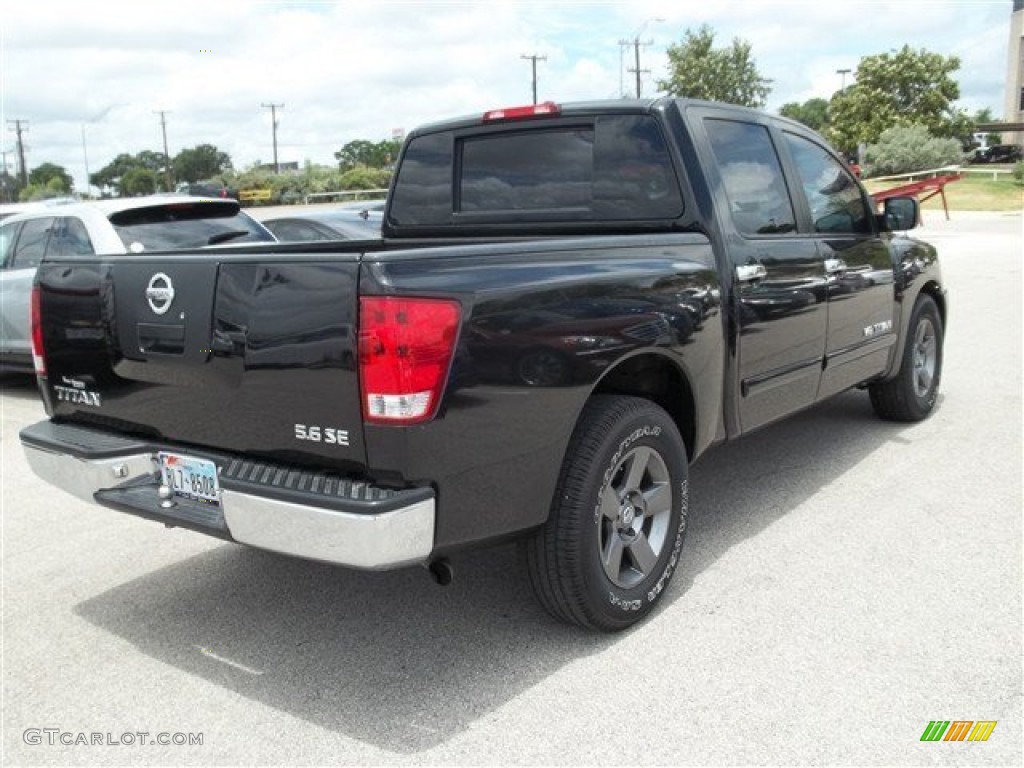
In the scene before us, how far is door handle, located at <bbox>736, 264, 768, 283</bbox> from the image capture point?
3900mm

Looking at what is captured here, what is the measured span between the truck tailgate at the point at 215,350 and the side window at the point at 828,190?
3052 millimetres

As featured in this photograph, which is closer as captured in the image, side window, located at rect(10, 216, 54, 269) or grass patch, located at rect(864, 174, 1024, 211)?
side window, located at rect(10, 216, 54, 269)

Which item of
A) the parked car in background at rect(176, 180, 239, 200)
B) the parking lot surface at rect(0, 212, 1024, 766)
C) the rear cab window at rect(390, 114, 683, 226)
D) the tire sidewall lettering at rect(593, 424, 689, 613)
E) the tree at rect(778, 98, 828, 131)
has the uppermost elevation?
the tree at rect(778, 98, 828, 131)

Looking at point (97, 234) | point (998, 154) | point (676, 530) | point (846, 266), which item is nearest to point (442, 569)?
point (676, 530)

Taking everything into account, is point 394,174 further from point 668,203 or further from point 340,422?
point 340,422

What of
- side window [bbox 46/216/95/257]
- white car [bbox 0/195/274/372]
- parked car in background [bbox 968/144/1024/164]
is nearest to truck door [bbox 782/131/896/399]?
white car [bbox 0/195/274/372]

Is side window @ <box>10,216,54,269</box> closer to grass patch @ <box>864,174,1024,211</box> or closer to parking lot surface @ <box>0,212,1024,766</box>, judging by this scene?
parking lot surface @ <box>0,212,1024,766</box>

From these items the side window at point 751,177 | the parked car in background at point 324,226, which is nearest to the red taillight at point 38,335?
the side window at point 751,177

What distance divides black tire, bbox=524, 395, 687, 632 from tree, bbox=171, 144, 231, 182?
10668cm

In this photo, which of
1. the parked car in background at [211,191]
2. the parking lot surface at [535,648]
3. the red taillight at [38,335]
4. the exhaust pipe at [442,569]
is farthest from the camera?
the parked car in background at [211,191]

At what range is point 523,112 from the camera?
168 inches

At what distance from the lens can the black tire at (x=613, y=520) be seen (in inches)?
120

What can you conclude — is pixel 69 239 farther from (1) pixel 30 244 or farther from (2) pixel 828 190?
(2) pixel 828 190

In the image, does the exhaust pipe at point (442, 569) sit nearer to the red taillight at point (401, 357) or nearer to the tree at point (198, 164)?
the red taillight at point (401, 357)
